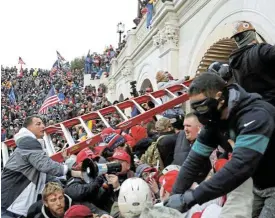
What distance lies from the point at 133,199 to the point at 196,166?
71 cm

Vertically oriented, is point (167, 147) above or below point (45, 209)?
above

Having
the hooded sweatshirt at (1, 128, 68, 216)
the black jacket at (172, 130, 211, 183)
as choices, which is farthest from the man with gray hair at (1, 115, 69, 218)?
the black jacket at (172, 130, 211, 183)

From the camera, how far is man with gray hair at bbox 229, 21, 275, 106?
290 centimetres

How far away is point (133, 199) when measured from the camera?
3035 mm

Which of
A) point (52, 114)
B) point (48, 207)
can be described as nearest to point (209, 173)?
point (48, 207)

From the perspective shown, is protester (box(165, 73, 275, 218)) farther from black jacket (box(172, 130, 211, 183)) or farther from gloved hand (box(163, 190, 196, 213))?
black jacket (box(172, 130, 211, 183))

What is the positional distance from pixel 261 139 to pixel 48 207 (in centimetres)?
268

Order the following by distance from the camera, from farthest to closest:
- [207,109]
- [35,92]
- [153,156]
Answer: [35,92] < [153,156] < [207,109]

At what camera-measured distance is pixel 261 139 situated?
2053 mm

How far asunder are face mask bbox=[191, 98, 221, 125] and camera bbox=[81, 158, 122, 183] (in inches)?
72.7

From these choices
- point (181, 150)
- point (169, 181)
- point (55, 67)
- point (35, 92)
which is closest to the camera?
point (169, 181)

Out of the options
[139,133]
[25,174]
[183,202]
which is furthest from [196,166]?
[139,133]

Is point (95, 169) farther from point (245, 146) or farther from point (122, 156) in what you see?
point (245, 146)

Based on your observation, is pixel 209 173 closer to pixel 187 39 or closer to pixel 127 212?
pixel 127 212
